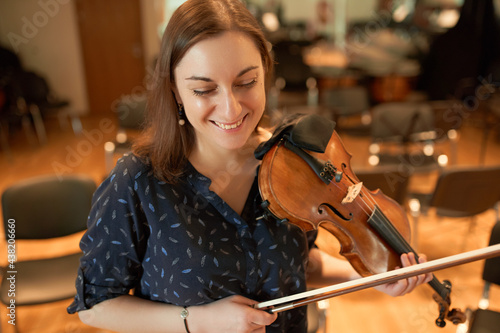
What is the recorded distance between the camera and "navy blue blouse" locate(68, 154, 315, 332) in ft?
2.84

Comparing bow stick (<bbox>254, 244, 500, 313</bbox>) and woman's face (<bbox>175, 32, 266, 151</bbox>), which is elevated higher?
woman's face (<bbox>175, 32, 266, 151</bbox>)

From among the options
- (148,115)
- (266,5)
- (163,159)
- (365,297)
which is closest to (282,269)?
(163,159)

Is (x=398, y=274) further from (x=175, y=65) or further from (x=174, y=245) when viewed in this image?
(x=175, y=65)

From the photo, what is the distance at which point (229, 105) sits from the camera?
0.81 metres

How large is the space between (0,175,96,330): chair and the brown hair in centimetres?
113

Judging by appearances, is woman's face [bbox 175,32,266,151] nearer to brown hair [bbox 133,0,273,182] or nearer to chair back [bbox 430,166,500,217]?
brown hair [bbox 133,0,273,182]

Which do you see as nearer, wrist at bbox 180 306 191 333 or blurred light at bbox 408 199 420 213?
wrist at bbox 180 306 191 333

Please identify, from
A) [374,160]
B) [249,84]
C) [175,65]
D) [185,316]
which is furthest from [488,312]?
[374,160]

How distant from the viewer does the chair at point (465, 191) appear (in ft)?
7.25

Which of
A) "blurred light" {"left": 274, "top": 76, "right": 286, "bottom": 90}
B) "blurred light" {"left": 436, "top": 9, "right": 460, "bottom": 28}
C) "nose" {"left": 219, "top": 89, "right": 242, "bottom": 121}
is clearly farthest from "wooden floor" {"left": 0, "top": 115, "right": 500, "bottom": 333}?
"blurred light" {"left": 436, "top": 9, "right": 460, "bottom": 28}

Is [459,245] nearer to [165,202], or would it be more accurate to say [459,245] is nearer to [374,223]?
[374,223]

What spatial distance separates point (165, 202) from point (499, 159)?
4.79m

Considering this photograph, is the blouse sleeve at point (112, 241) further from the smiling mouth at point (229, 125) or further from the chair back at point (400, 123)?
the chair back at point (400, 123)

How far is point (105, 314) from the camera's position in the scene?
35.8 inches
